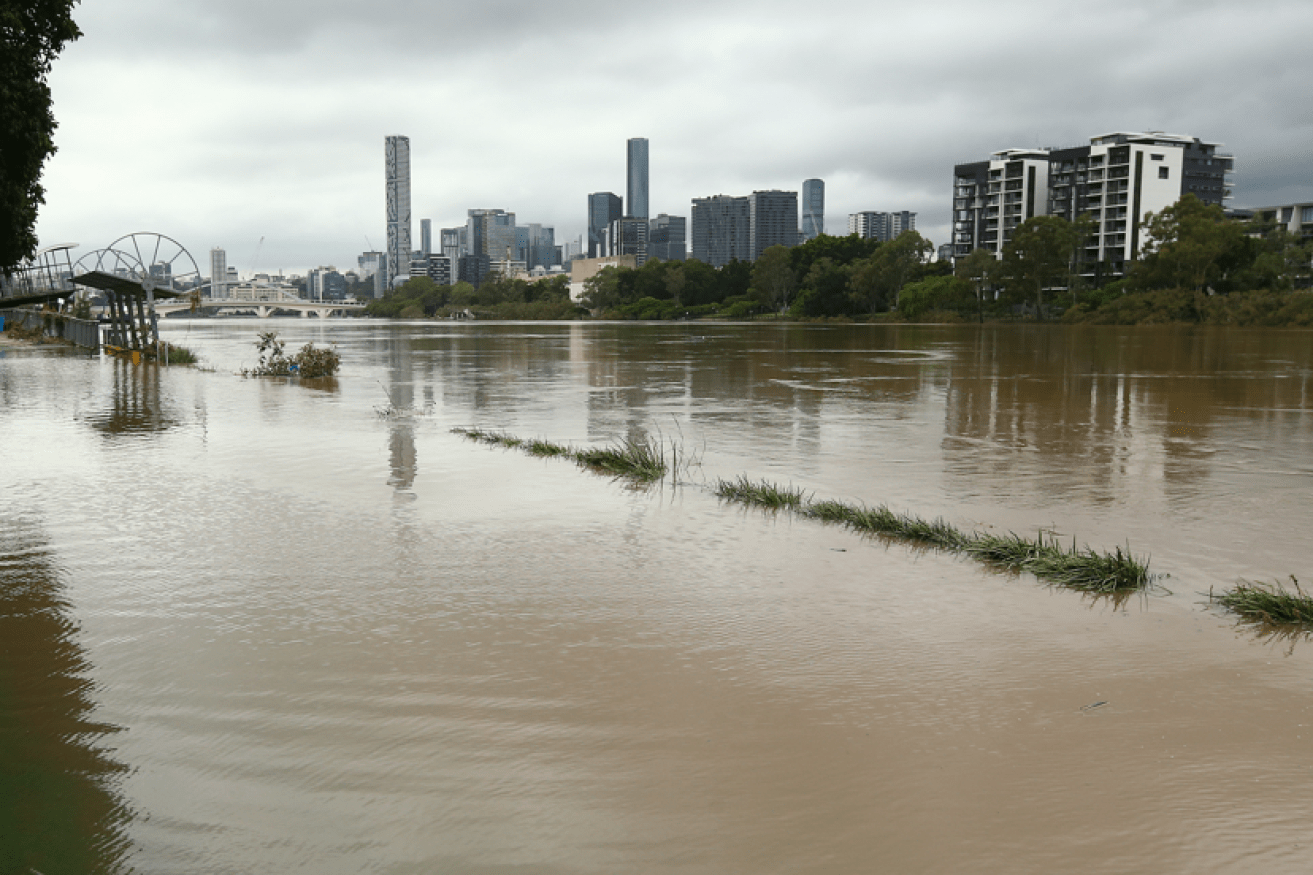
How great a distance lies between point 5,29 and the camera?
13070mm

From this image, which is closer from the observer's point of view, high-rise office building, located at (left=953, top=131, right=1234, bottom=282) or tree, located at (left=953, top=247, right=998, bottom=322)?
tree, located at (left=953, top=247, right=998, bottom=322)

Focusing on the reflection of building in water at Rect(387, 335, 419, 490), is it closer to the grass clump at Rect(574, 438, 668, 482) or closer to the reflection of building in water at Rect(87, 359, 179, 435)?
the grass clump at Rect(574, 438, 668, 482)

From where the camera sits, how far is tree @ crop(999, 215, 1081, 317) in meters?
108

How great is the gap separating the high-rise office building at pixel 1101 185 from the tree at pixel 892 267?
840 inches

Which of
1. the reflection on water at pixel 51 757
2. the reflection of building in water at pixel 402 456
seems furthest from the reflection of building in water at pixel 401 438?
the reflection on water at pixel 51 757

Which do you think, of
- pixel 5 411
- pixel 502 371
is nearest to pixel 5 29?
pixel 5 411

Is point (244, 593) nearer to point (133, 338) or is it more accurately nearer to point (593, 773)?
point (593, 773)

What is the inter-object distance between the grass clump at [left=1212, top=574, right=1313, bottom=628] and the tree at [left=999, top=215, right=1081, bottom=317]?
108320 millimetres

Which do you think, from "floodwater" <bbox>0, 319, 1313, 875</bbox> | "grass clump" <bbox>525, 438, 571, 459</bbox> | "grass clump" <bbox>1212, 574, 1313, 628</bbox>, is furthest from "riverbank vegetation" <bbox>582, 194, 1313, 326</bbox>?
"grass clump" <bbox>1212, 574, 1313, 628</bbox>

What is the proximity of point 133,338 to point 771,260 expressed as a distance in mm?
118433

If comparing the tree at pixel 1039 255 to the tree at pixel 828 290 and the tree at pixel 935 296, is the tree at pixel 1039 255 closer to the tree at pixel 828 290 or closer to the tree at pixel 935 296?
the tree at pixel 935 296

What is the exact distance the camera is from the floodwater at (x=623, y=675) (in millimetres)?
4559

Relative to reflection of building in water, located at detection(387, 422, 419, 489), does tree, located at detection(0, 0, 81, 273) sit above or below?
above

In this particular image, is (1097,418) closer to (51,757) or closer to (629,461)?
(629,461)
